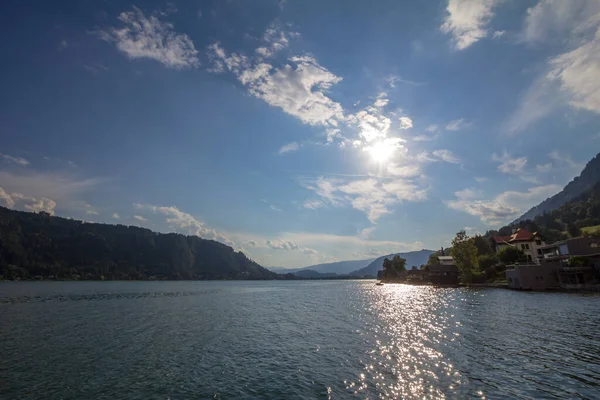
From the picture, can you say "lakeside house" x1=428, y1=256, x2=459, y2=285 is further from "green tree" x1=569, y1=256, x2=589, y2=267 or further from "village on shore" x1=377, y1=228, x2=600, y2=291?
"green tree" x1=569, y1=256, x2=589, y2=267

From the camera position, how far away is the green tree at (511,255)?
125 m

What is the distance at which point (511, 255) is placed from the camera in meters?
128

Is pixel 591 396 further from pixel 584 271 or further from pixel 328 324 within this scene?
pixel 584 271


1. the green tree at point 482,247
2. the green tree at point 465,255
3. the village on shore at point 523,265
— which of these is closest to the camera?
the village on shore at point 523,265

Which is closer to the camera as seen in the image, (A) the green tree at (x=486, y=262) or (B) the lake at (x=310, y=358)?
(B) the lake at (x=310, y=358)

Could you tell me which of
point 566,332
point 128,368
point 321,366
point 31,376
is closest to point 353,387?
point 321,366

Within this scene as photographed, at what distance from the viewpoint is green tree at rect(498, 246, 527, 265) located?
125 meters

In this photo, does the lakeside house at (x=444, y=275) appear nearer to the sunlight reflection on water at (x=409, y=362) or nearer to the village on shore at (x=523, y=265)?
the village on shore at (x=523, y=265)

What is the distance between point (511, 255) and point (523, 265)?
31.6 m

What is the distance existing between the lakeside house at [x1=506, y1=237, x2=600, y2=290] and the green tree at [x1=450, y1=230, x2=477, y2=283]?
27670 mm

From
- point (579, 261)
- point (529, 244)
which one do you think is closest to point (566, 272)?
point (579, 261)

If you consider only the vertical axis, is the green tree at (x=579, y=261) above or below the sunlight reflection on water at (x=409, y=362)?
above

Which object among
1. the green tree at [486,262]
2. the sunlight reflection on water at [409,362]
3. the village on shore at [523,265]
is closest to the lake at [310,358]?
the sunlight reflection on water at [409,362]

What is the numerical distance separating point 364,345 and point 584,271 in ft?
330
